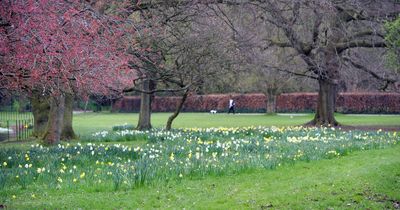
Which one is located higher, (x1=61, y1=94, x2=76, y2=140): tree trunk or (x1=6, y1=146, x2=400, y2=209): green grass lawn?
(x1=61, y1=94, x2=76, y2=140): tree trunk

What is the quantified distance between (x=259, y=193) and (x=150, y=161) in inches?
115

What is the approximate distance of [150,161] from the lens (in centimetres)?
1016

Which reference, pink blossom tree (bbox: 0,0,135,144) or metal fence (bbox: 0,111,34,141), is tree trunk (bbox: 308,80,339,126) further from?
pink blossom tree (bbox: 0,0,135,144)

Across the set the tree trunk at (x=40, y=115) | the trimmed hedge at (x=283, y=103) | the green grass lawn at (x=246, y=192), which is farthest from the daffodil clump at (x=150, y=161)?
the trimmed hedge at (x=283, y=103)

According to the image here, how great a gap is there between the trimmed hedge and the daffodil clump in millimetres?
31400

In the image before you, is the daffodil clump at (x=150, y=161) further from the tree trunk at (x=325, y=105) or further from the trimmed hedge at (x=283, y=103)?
the trimmed hedge at (x=283, y=103)

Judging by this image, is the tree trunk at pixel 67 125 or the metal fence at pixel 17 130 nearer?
the tree trunk at pixel 67 125

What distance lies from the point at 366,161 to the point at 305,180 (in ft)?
8.55

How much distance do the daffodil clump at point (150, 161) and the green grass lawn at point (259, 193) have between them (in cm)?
30

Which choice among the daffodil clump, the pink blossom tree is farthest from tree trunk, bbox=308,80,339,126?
the pink blossom tree

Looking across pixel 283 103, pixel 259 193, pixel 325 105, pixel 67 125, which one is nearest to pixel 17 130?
pixel 67 125

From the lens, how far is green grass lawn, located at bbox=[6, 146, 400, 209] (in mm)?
7109

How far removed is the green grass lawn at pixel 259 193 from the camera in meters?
7.11

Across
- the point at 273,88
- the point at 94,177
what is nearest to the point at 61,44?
the point at 94,177
